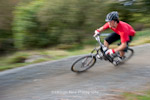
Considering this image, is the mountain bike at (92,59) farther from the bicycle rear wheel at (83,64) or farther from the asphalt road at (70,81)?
the asphalt road at (70,81)

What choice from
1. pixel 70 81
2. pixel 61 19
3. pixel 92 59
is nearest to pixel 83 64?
pixel 92 59

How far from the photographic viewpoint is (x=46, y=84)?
4.73 m

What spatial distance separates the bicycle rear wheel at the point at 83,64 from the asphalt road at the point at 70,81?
0.58 feet

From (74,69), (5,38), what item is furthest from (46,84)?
(5,38)

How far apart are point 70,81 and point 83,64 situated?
0.77 m

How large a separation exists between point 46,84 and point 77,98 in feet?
4.06

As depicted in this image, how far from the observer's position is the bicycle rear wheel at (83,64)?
5233 mm

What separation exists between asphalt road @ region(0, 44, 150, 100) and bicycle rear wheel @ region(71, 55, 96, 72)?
0.58ft

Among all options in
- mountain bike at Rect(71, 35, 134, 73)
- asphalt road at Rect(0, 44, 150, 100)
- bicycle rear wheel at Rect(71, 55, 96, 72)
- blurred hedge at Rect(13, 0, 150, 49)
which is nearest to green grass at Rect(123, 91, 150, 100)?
asphalt road at Rect(0, 44, 150, 100)

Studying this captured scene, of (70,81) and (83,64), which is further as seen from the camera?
(83,64)

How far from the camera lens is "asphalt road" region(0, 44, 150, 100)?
4109 millimetres

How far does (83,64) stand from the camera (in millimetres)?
5336

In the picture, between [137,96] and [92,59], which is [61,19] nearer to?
[92,59]

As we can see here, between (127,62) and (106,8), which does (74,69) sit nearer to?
(127,62)
